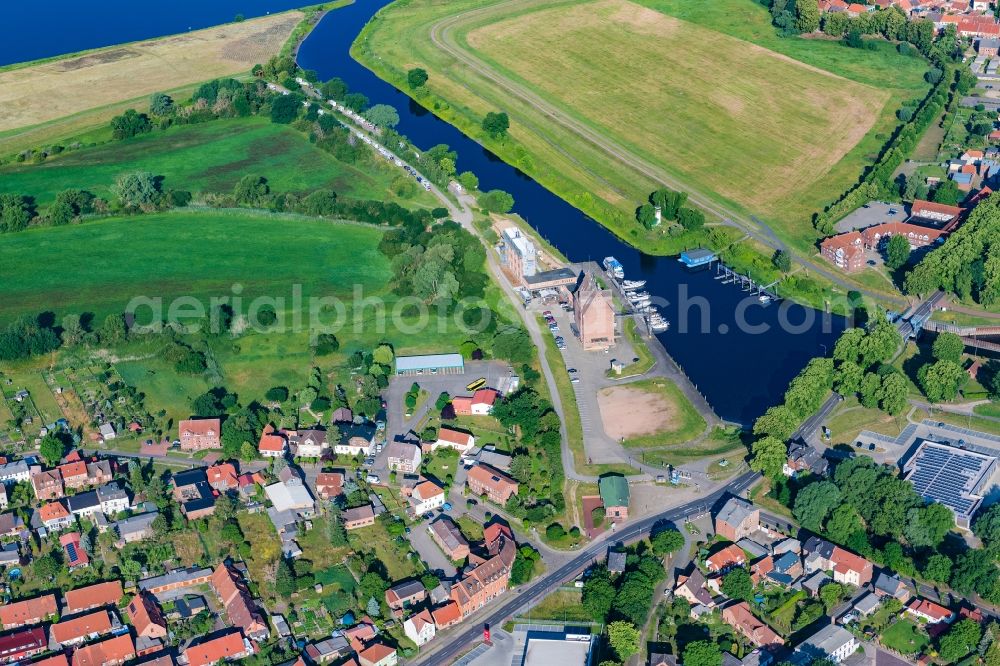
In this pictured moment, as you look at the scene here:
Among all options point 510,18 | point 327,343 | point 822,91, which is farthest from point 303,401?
point 510,18

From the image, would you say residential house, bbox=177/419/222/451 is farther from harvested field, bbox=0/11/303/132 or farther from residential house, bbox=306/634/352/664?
harvested field, bbox=0/11/303/132

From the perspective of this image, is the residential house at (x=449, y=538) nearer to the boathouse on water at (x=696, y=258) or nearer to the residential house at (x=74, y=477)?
the residential house at (x=74, y=477)

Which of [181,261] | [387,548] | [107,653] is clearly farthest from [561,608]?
[181,261]

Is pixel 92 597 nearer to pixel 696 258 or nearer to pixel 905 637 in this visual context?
pixel 905 637

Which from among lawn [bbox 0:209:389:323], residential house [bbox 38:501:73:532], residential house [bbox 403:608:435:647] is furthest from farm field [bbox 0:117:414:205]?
residential house [bbox 403:608:435:647]

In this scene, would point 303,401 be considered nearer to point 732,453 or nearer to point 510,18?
point 732,453

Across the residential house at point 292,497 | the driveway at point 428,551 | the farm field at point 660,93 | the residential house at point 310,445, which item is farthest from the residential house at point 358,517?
the farm field at point 660,93
